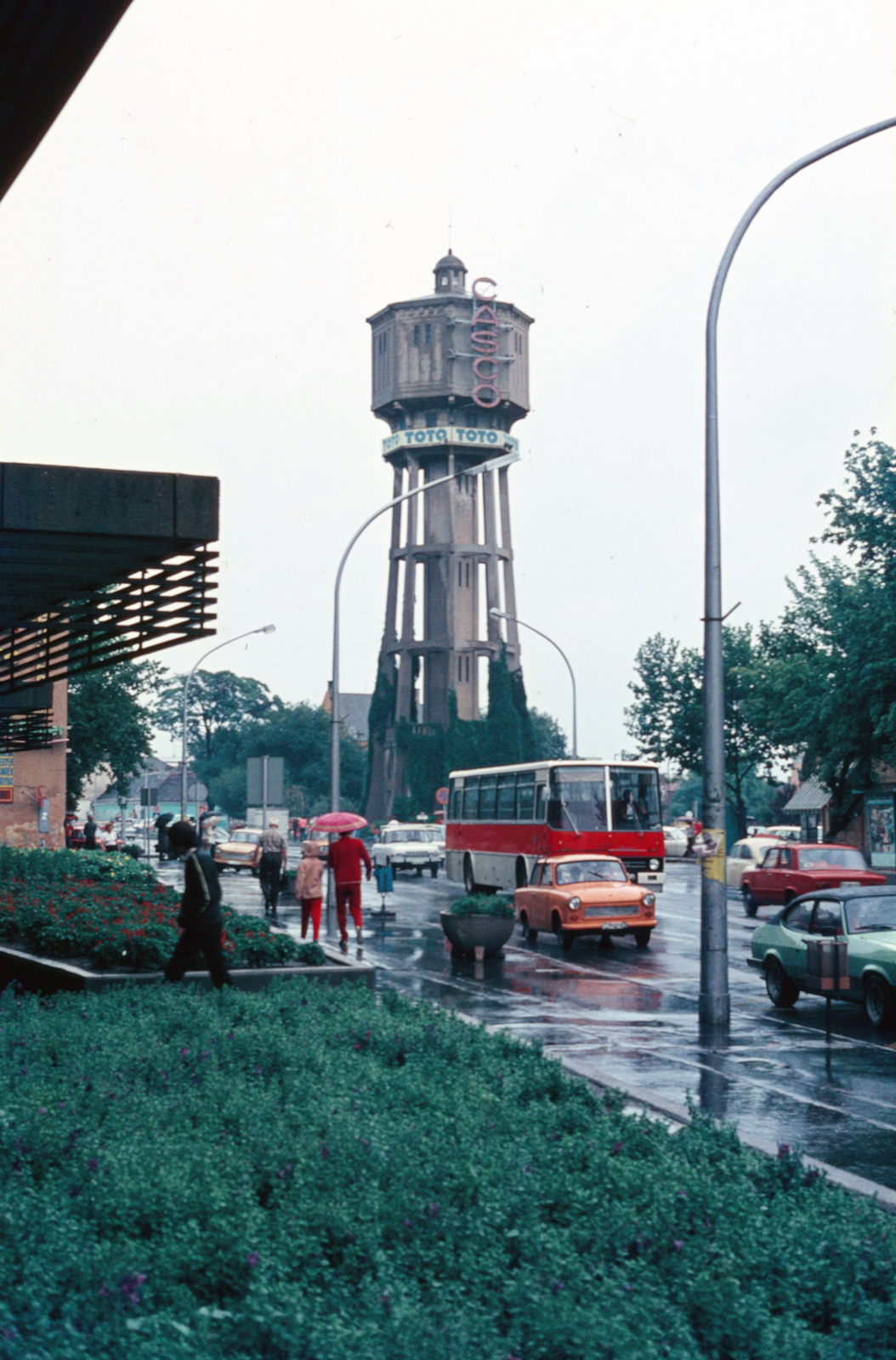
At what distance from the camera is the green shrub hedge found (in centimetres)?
458

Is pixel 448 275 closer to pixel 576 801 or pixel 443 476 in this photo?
pixel 443 476

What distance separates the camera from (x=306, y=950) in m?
14.2

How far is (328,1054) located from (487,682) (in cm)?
8478

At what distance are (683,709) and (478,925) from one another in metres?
53.8

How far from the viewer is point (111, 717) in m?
55.8

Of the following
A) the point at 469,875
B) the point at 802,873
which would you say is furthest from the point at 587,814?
the point at 469,875

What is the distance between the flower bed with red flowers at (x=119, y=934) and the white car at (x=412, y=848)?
3234cm

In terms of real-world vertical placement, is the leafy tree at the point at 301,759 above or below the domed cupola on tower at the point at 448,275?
below

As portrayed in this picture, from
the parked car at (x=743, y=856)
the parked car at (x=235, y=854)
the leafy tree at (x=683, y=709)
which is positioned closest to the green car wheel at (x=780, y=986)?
the parked car at (x=743, y=856)

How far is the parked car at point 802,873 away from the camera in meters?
29.0

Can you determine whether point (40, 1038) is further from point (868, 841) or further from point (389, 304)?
point (389, 304)

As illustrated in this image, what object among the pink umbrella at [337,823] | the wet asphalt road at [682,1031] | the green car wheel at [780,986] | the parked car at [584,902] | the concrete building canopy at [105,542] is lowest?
the wet asphalt road at [682,1031]

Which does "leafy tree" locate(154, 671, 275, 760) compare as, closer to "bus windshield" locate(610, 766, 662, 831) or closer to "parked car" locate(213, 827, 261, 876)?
"parked car" locate(213, 827, 261, 876)

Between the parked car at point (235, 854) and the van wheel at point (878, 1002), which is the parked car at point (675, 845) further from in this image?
the van wheel at point (878, 1002)
